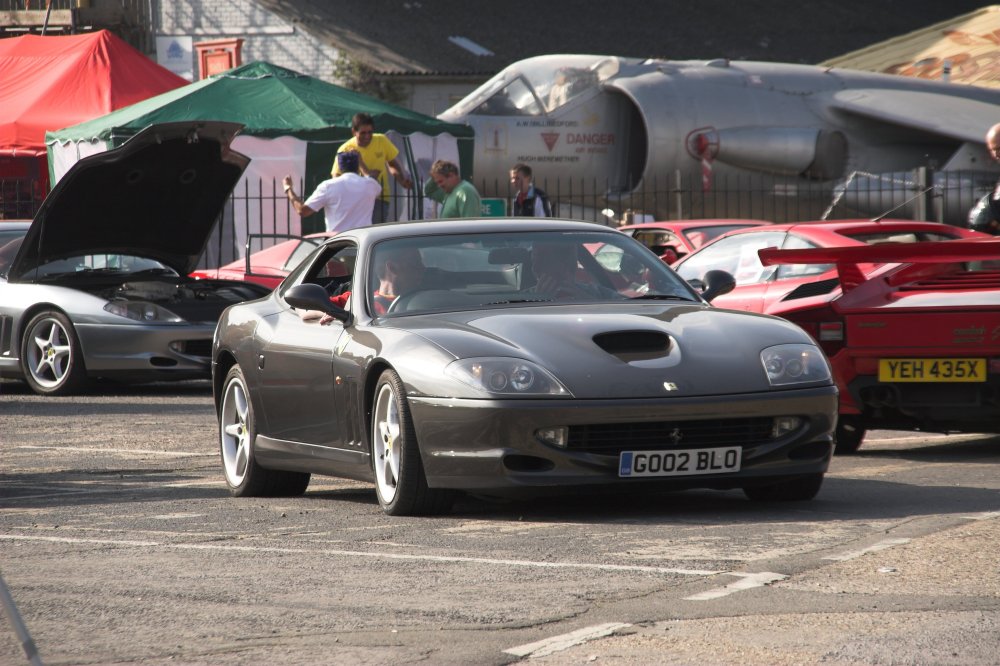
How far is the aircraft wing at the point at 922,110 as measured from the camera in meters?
28.5

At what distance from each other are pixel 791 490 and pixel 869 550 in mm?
1498

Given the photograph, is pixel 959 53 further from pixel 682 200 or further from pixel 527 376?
pixel 527 376

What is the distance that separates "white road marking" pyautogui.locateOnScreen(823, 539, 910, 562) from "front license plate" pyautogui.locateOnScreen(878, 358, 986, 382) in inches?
132

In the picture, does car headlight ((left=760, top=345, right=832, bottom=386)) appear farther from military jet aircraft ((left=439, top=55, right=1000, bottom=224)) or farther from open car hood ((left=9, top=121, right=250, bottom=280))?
military jet aircraft ((left=439, top=55, right=1000, bottom=224))

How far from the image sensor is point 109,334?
14.7 m

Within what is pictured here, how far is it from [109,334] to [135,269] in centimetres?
97

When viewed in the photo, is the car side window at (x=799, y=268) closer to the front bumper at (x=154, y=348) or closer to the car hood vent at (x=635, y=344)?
the car hood vent at (x=635, y=344)

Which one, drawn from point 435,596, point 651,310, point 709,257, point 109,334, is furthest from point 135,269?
point 435,596

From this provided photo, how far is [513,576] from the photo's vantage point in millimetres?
5688

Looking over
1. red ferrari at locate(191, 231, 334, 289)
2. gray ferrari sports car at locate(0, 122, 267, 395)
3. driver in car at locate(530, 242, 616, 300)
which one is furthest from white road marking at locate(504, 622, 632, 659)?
red ferrari at locate(191, 231, 334, 289)

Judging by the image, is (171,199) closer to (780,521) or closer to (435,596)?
(780,521)

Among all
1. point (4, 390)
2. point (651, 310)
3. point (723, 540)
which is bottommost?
point (4, 390)

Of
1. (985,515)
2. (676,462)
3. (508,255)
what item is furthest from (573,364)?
(985,515)

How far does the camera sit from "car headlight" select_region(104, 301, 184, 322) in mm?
14750
